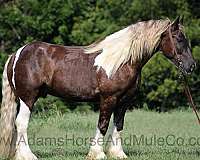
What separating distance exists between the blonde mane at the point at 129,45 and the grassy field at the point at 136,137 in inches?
Result: 50.1

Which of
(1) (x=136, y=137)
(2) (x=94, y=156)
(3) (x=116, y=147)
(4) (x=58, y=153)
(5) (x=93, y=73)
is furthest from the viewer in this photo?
(1) (x=136, y=137)

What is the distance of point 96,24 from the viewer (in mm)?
20641

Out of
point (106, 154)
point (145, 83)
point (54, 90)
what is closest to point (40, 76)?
point (54, 90)

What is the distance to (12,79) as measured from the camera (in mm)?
6965

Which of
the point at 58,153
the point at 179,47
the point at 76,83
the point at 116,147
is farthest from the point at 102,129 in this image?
the point at 179,47

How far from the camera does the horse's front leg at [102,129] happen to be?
21.9 feet

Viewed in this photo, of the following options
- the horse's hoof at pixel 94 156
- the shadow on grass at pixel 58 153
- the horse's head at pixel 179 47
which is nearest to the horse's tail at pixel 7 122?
the shadow on grass at pixel 58 153

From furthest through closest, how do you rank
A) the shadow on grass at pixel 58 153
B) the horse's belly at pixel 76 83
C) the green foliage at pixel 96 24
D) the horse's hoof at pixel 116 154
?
the green foliage at pixel 96 24 < the shadow on grass at pixel 58 153 < the horse's hoof at pixel 116 154 < the horse's belly at pixel 76 83

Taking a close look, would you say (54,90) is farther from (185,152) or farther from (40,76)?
(185,152)

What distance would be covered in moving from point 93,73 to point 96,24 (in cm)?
1405

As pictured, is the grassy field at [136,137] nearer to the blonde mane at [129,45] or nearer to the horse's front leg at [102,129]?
the horse's front leg at [102,129]

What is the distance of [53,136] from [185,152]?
3.18 metres

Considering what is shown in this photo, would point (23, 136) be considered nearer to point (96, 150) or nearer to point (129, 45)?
point (96, 150)

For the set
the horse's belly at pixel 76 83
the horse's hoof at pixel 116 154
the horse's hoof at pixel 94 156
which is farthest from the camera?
the horse's hoof at pixel 116 154
